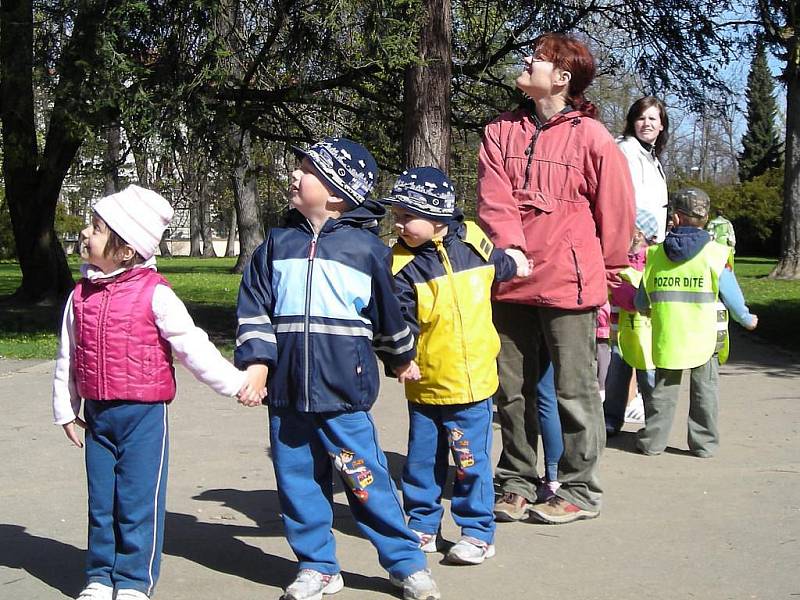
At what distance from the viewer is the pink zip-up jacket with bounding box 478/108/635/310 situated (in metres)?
4.95

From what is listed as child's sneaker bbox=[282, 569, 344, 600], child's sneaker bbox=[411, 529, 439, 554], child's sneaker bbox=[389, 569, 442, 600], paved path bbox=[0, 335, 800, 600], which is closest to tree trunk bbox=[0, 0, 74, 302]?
paved path bbox=[0, 335, 800, 600]

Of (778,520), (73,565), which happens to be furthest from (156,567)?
(778,520)

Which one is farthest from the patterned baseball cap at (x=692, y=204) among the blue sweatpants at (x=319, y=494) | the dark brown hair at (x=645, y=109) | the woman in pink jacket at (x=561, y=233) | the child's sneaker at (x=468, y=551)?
the blue sweatpants at (x=319, y=494)

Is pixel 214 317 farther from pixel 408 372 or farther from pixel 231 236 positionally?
pixel 231 236

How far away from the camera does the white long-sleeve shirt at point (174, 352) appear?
3918 millimetres

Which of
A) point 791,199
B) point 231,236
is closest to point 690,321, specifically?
point 791,199

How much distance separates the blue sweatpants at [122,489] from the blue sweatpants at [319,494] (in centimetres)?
47

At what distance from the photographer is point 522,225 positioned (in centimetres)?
503

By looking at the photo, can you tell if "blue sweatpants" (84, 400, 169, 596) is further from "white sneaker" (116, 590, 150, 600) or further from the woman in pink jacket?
the woman in pink jacket

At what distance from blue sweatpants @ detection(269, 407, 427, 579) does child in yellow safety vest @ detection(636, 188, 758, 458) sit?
2987mm

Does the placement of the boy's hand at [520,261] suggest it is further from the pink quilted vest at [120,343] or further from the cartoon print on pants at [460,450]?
the pink quilted vest at [120,343]

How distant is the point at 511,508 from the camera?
17.0 ft

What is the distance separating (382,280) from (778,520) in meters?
2.38

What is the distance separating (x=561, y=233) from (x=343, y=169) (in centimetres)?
130
